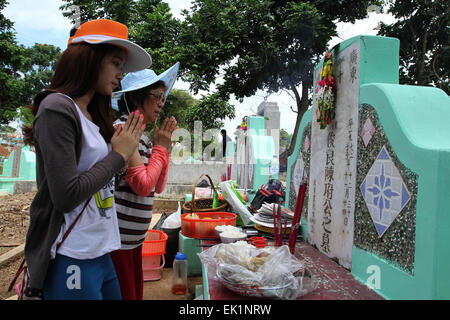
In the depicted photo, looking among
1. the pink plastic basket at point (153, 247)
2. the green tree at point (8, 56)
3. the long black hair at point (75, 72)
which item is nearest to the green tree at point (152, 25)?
the green tree at point (8, 56)

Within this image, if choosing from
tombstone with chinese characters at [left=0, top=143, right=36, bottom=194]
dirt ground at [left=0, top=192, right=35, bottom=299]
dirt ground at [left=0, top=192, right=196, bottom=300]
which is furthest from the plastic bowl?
tombstone with chinese characters at [left=0, top=143, right=36, bottom=194]

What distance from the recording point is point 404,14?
35.7 feet

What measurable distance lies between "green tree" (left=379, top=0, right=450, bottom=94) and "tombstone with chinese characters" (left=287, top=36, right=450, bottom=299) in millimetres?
9974

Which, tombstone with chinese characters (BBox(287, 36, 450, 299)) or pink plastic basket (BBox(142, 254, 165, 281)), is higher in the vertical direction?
tombstone with chinese characters (BBox(287, 36, 450, 299))

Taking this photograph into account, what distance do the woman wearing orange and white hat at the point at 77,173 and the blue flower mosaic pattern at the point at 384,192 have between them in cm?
160

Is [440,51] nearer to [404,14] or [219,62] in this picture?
[404,14]

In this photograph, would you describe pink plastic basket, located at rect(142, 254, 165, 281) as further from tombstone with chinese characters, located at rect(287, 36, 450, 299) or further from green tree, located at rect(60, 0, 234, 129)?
green tree, located at rect(60, 0, 234, 129)

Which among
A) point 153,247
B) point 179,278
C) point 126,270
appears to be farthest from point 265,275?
point 153,247

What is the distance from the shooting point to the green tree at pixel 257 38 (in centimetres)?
935

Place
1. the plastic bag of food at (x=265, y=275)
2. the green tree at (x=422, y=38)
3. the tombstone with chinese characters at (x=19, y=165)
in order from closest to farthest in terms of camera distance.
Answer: the plastic bag of food at (x=265, y=275) < the green tree at (x=422, y=38) < the tombstone with chinese characters at (x=19, y=165)

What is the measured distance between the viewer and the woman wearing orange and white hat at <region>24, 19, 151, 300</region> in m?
1.05

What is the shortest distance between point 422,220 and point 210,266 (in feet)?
4.68

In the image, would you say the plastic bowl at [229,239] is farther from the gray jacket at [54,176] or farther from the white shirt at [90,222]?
the gray jacket at [54,176]

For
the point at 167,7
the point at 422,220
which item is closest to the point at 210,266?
the point at 422,220
